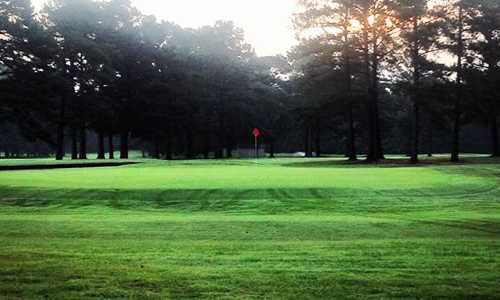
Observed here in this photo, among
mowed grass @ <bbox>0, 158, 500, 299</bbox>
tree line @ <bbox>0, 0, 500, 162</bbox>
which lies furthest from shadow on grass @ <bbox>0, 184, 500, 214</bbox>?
tree line @ <bbox>0, 0, 500, 162</bbox>

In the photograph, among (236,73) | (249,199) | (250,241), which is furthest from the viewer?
(236,73)

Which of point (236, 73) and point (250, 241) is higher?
point (236, 73)

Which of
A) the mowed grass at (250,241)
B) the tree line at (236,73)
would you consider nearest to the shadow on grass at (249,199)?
the mowed grass at (250,241)

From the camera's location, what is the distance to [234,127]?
255 ft

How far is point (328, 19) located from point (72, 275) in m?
44.1

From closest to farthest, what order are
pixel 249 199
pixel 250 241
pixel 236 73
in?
pixel 250 241
pixel 249 199
pixel 236 73

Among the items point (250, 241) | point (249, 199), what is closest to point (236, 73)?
point (249, 199)

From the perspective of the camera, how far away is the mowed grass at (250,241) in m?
5.80

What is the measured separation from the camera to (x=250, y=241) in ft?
32.3

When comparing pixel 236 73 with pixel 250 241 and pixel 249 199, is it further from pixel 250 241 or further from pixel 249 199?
pixel 250 241

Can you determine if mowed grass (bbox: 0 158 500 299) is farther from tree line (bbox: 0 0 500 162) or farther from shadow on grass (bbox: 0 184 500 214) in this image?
tree line (bbox: 0 0 500 162)

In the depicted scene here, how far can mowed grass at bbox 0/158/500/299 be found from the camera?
5797 millimetres

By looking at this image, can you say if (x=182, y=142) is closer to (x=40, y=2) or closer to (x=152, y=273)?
(x=40, y=2)

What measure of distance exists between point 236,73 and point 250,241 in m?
64.5
